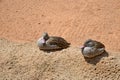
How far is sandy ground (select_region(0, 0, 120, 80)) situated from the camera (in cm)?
664

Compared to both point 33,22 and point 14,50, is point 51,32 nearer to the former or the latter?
point 33,22

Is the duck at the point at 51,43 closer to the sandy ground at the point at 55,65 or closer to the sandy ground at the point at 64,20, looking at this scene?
the sandy ground at the point at 55,65

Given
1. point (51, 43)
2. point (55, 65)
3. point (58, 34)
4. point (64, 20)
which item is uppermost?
point (64, 20)

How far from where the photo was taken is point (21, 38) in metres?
8.42

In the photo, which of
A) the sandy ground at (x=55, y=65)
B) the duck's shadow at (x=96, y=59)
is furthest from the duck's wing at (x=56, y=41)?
the duck's shadow at (x=96, y=59)

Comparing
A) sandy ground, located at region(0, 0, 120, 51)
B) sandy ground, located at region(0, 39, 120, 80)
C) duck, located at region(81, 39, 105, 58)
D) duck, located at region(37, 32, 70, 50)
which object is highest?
sandy ground, located at region(0, 0, 120, 51)

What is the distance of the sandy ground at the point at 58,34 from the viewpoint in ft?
21.8

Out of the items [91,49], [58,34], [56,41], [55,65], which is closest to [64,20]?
[58,34]

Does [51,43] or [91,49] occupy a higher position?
[51,43]

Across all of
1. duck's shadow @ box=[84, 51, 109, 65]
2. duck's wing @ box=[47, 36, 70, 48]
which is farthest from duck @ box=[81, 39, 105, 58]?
duck's wing @ box=[47, 36, 70, 48]

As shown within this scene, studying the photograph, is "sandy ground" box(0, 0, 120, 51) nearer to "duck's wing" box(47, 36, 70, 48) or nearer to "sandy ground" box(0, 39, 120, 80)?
"duck's wing" box(47, 36, 70, 48)

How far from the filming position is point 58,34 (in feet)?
27.5

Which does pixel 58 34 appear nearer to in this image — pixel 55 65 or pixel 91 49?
pixel 55 65

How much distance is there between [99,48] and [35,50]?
1.49 metres
